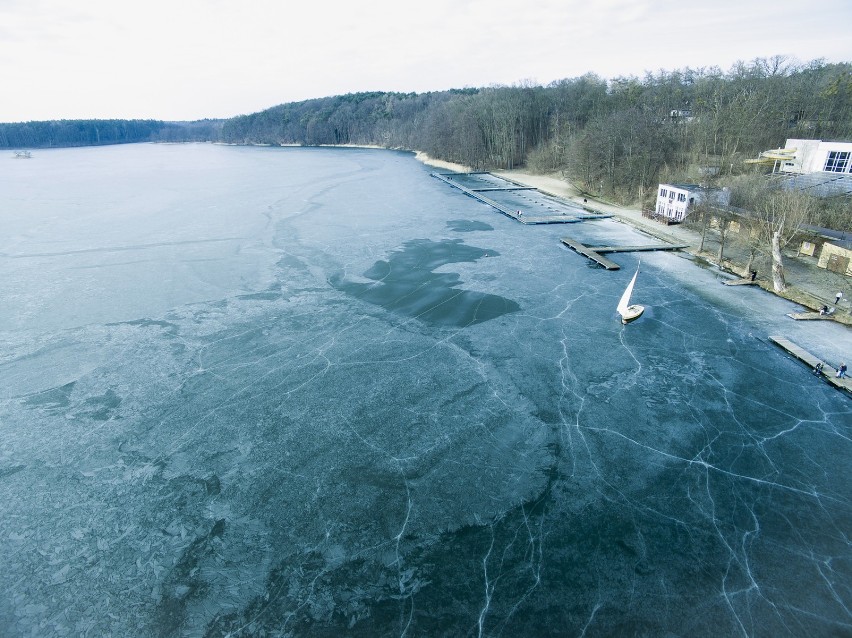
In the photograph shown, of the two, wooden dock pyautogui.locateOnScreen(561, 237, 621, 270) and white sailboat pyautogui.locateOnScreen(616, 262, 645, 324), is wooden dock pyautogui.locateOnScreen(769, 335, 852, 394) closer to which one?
white sailboat pyautogui.locateOnScreen(616, 262, 645, 324)

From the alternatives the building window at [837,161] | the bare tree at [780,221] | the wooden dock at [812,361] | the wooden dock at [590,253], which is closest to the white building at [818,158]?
the building window at [837,161]

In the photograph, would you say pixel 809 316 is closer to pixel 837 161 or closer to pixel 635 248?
pixel 635 248

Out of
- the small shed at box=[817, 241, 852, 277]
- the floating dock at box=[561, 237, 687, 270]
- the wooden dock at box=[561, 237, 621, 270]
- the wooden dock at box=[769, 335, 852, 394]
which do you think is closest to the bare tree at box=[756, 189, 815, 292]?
the small shed at box=[817, 241, 852, 277]

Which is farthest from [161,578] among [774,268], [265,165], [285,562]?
[265,165]

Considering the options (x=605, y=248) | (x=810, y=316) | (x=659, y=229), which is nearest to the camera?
(x=810, y=316)

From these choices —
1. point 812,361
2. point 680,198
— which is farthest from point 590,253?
point 812,361

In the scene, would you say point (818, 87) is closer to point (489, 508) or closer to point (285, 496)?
point (489, 508)

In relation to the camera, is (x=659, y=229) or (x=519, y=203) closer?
(x=659, y=229)
